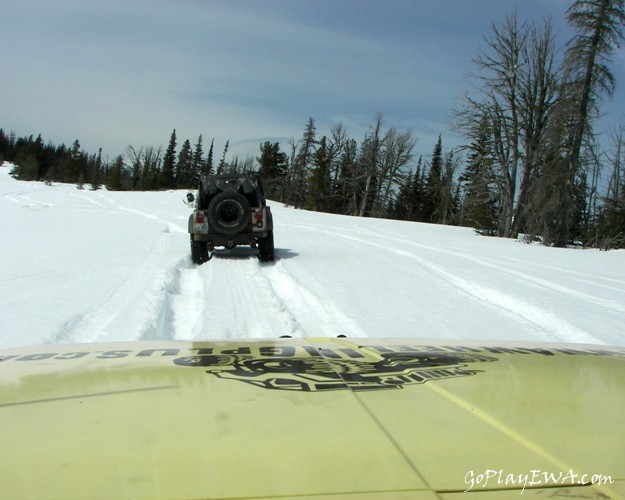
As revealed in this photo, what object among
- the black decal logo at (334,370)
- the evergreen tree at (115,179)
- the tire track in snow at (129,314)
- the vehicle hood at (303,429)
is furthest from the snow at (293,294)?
the evergreen tree at (115,179)

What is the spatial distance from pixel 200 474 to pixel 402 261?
35.5ft

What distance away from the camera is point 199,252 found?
11156mm

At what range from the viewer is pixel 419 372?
2318 millimetres

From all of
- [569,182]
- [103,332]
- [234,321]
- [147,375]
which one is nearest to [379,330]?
[234,321]

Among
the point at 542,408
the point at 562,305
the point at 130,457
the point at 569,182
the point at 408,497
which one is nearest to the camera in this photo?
the point at 408,497

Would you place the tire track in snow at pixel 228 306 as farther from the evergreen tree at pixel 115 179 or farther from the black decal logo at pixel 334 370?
the evergreen tree at pixel 115 179

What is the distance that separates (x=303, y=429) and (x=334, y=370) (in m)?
0.83

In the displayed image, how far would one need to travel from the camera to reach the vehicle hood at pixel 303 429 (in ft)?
3.87

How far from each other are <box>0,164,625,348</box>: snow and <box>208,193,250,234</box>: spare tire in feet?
2.64

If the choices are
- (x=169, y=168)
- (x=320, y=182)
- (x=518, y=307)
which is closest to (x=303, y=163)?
(x=320, y=182)

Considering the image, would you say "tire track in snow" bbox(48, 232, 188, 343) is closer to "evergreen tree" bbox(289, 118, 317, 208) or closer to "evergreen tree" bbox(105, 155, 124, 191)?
"evergreen tree" bbox(289, 118, 317, 208)

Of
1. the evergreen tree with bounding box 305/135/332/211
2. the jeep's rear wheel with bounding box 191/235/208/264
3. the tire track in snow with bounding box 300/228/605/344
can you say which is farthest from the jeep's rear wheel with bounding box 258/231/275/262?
the evergreen tree with bounding box 305/135/332/211

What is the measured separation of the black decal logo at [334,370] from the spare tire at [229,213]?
8.49 metres

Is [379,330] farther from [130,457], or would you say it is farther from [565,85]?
[565,85]
